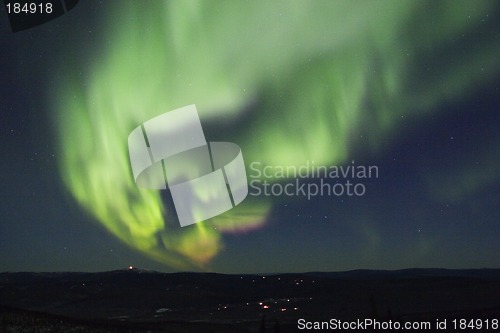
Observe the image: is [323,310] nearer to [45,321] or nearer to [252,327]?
[252,327]

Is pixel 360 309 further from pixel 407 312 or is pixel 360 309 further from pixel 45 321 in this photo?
pixel 45 321

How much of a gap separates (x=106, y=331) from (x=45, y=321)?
1.51 meters

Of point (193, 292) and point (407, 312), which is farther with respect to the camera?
point (193, 292)

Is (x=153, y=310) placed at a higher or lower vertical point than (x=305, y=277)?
lower

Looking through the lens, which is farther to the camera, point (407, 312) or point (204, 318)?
point (204, 318)

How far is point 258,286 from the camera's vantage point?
49.1ft

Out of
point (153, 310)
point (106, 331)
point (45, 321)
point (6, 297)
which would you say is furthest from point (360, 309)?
point (6, 297)

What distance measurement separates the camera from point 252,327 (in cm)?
1418

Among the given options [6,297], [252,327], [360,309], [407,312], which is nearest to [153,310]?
[252,327]

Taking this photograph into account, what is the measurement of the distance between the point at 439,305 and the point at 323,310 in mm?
2841

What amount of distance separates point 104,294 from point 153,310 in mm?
1563

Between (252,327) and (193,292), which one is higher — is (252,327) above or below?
below

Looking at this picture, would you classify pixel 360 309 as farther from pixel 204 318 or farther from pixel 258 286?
pixel 204 318

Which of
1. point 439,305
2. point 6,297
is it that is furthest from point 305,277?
point 6,297
